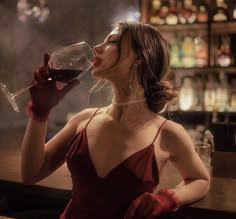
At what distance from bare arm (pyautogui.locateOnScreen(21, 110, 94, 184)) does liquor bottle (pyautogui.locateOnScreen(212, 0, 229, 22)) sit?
205 centimetres

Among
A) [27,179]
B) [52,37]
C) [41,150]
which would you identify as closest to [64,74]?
[41,150]

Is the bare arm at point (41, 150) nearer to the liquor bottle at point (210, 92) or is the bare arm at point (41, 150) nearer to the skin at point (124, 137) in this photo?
the skin at point (124, 137)

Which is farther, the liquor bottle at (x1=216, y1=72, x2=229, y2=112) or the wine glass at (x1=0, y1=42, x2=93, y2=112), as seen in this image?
the liquor bottle at (x1=216, y1=72, x2=229, y2=112)

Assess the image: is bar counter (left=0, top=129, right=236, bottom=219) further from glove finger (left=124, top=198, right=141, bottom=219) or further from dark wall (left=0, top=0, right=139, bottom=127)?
dark wall (left=0, top=0, right=139, bottom=127)

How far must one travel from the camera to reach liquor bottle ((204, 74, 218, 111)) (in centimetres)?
308

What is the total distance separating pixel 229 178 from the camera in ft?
4.73

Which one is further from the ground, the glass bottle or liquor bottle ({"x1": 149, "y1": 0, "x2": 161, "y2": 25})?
liquor bottle ({"x1": 149, "y1": 0, "x2": 161, "y2": 25})

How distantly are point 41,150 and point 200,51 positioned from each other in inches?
87.6

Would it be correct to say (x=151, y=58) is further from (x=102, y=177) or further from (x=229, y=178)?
(x=229, y=178)

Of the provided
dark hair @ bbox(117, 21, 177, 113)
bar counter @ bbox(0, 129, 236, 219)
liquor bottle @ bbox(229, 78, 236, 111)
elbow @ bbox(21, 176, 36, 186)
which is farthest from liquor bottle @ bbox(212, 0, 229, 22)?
elbow @ bbox(21, 176, 36, 186)

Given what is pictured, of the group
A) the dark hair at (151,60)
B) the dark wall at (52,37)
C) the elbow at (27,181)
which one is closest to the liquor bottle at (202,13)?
the dark wall at (52,37)

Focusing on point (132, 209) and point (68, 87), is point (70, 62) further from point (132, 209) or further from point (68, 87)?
point (132, 209)

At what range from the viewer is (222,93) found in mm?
3084

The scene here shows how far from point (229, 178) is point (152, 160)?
0.49m
